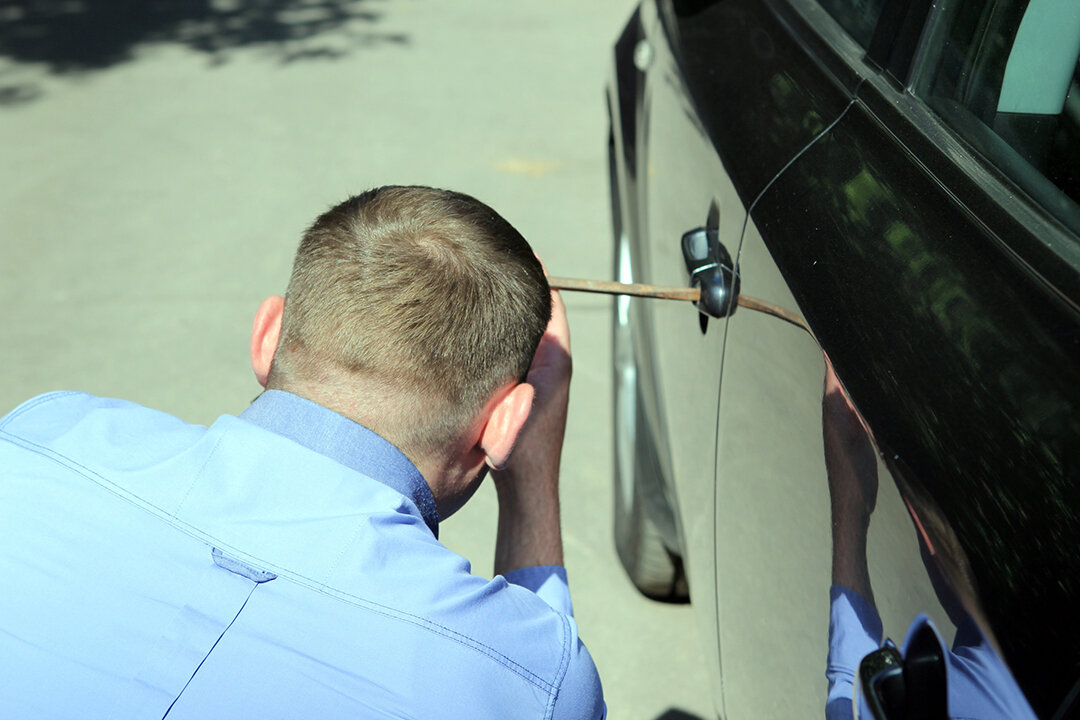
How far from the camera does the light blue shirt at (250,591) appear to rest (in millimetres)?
920

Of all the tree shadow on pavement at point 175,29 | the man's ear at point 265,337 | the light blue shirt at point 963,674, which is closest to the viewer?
the light blue shirt at point 963,674

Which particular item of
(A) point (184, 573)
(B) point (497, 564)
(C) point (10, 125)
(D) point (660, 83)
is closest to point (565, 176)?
(D) point (660, 83)

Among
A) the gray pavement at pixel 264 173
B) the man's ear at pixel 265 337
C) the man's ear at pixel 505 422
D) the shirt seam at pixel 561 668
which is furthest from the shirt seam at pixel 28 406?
the gray pavement at pixel 264 173

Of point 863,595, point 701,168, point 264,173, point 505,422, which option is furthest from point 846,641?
point 264,173

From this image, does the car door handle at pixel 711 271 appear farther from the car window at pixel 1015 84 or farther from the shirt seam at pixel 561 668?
the shirt seam at pixel 561 668

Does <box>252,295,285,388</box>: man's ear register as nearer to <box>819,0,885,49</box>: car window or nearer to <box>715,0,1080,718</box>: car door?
<box>715,0,1080,718</box>: car door

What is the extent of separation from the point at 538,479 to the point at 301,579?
0.50 meters

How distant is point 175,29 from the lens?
582 centimetres

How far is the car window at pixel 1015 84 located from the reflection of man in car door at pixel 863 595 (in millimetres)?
325

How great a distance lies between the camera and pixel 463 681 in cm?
96

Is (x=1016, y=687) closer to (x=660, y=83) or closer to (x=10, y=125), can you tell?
(x=660, y=83)

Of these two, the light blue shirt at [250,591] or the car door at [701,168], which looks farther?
the car door at [701,168]

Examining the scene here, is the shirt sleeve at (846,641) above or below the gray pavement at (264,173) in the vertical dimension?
above

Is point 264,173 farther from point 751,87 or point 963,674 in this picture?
point 963,674
